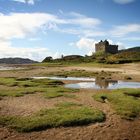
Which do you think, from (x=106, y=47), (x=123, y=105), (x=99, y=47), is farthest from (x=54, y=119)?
(x=99, y=47)

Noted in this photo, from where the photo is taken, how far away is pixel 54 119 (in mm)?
18281

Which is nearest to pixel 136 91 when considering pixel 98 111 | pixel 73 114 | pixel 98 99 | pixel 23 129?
pixel 98 99

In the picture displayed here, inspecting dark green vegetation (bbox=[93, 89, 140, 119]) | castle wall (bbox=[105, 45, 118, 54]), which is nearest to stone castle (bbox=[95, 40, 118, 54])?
castle wall (bbox=[105, 45, 118, 54])

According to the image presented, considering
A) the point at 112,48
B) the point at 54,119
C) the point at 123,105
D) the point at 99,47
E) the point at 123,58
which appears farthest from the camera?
the point at 99,47

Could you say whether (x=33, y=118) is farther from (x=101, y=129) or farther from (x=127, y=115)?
(x=127, y=115)

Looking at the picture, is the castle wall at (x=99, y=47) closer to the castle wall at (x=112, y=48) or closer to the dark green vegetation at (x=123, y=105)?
the castle wall at (x=112, y=48)

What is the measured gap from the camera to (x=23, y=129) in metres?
16.6

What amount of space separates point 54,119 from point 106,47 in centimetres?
16391

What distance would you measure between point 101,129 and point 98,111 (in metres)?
3.41

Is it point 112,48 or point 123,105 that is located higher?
point 112,48

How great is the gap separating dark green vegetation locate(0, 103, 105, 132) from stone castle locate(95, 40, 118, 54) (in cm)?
15813

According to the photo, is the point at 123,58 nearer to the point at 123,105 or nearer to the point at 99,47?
the point at 99,47

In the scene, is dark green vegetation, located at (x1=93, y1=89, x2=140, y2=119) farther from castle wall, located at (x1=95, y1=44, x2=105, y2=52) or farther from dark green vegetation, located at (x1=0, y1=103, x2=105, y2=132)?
castle wall, located at (x1=95, y1=44, x2=105, y2=52)

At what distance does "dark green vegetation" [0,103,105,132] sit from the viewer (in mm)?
17172
